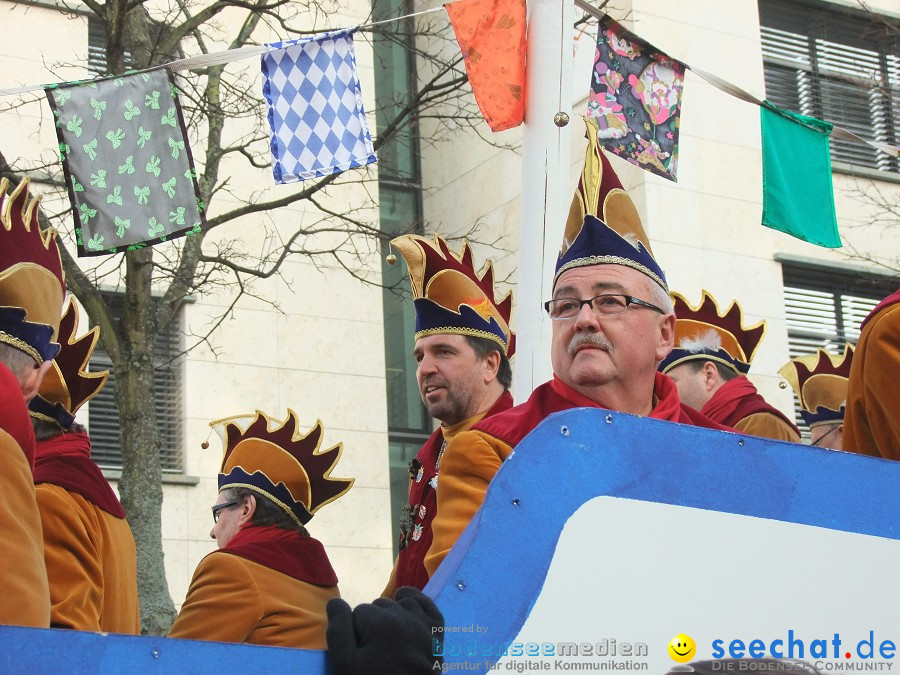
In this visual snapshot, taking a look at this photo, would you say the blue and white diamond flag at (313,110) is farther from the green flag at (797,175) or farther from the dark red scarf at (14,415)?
the dark red scarf at (14,415)

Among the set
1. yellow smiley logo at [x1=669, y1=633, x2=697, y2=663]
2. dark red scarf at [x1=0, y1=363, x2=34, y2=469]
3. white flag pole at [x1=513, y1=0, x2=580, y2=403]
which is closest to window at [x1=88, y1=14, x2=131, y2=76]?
white flag pole at [x1=513, y1=0, x2=580, y2=403]

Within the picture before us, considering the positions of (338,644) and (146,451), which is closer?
(338,644)

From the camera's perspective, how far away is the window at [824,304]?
1390 cm

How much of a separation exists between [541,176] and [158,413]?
6.81 m

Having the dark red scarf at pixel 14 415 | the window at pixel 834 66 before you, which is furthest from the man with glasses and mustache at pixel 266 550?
the window at pixel 834 66

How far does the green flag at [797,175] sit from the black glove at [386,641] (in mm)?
5978

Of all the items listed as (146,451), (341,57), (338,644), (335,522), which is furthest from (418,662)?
(335,522)

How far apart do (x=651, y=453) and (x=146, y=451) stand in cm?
560

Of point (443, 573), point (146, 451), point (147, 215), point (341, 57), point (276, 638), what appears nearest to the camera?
point (443, 573)

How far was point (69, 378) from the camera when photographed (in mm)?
5254

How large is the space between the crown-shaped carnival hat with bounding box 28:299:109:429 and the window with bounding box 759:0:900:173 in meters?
10.2

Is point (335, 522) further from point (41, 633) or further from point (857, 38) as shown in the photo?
point (41, 633)

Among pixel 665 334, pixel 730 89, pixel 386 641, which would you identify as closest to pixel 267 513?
pixel 665 334

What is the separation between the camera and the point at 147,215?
21.6 ft
